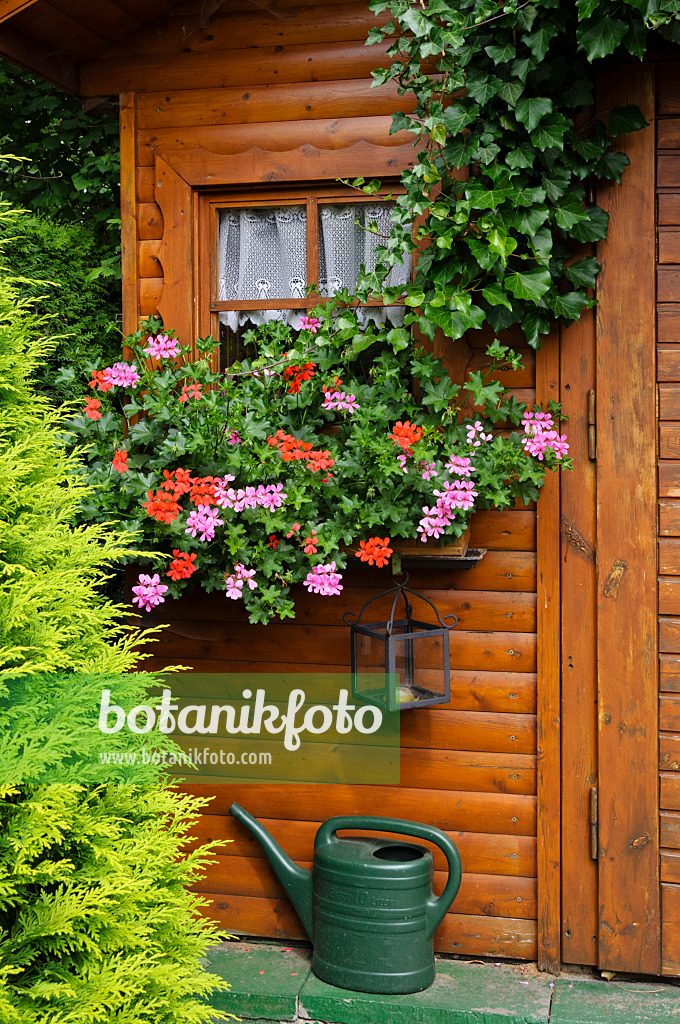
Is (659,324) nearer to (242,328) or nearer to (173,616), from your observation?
(242,328)

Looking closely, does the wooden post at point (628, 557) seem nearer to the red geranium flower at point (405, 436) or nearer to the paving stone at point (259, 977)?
the red geranium flower at point (405, 436)

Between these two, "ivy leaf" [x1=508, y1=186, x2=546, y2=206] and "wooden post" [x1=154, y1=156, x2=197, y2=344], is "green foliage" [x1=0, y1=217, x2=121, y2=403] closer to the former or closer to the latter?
"wooden post" [x1=154, y1=156, x2=197, y2=344]

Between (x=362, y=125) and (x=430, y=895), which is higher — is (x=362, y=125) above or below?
above

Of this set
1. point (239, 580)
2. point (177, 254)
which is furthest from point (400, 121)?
point (239, 580)

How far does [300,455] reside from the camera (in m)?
2.60

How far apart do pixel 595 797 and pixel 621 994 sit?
59 centimetres

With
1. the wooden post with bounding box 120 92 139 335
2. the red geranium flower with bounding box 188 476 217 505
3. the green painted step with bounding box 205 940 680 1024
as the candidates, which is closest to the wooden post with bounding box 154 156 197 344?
the wooden post with bounding box 120 92 139 335

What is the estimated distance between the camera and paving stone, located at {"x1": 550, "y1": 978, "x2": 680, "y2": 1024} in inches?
99.9

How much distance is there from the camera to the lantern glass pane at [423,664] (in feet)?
9.11

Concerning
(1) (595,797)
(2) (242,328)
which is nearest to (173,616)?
(2) (242,328)

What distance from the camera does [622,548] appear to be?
278cm

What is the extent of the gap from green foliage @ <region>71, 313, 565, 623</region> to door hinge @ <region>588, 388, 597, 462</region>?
0.17 meters

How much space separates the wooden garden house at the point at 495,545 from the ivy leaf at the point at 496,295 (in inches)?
11.4

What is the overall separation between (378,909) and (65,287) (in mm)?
2807
